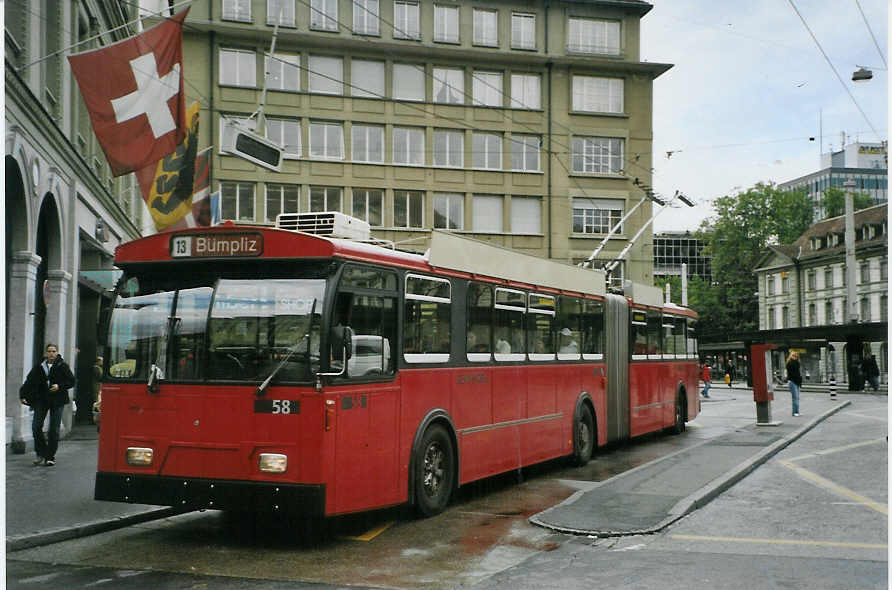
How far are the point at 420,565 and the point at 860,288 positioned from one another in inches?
1866

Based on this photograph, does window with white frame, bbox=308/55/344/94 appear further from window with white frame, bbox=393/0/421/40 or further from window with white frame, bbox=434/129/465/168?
window with white frame, bbox=434/129/465/168

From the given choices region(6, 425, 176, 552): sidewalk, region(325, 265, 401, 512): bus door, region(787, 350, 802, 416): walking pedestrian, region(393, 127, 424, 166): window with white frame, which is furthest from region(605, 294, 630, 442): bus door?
region(393, 127, 424, 166): window with white frame

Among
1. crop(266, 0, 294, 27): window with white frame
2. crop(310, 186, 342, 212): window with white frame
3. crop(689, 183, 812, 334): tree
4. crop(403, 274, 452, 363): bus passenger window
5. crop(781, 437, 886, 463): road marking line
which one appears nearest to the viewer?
crop(403, 274, 452, 363): bus passenger window

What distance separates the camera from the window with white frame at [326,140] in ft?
149

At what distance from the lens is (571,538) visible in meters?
9.02

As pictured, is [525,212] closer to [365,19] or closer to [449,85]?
[449,85]

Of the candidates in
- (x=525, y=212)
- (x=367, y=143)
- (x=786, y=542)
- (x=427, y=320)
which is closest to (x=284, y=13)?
(x=367, y=143)

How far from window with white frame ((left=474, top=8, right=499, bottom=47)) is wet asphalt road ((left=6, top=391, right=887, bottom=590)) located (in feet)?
125

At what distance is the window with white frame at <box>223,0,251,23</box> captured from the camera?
42.8m

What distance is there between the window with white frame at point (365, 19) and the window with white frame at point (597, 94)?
33.3 ft

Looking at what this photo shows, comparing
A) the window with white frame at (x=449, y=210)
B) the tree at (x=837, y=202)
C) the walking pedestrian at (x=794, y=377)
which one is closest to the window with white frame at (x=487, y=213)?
the window with white frame at (x=449, y=210)

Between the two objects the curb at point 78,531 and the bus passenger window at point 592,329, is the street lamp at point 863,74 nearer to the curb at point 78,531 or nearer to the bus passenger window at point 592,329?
the bus passenger window at point 592,329

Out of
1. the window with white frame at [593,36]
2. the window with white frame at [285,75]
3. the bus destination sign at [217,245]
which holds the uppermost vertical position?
the window with white frame at [593,36]

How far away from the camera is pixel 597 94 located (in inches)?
→ 1939
